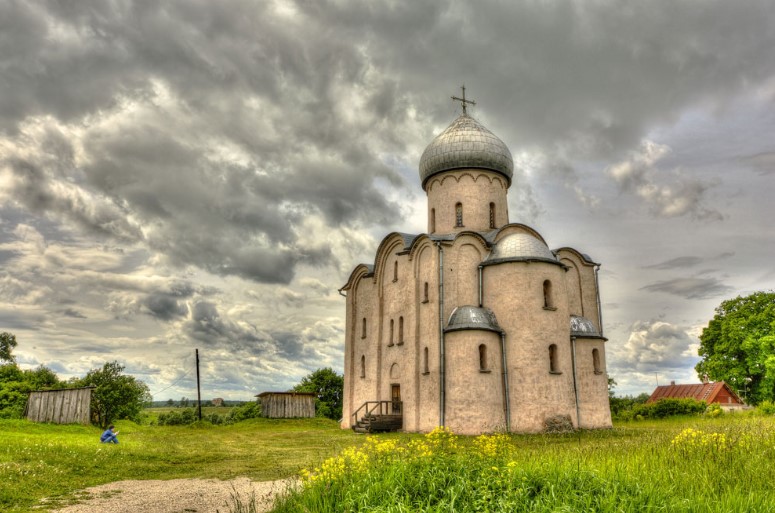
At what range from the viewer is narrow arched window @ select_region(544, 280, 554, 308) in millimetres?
21938

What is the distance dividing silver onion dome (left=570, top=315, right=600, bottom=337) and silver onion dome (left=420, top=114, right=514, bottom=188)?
8120 millimetres

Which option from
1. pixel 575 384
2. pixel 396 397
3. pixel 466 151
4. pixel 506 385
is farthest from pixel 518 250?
pixel 396 397

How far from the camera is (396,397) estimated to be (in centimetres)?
2414

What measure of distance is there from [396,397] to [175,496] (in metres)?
15.3

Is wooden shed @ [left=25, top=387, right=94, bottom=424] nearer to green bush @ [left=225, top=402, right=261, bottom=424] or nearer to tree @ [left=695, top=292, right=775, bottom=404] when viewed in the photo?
green bush @ [left=225, top=402, right=261, bottom=424]

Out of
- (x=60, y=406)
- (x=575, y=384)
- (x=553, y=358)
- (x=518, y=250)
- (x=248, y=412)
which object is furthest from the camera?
(x=248, y=412)

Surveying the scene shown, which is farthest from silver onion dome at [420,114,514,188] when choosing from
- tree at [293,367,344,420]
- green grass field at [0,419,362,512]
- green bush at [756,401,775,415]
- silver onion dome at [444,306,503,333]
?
tree at [293,367,344,420]

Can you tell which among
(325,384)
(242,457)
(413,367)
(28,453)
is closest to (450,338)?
(413,367)

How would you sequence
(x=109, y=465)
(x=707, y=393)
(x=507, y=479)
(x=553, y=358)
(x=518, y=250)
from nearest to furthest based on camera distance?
(x=507, y=479) → (x=109, y=465) → (x=553, y=358) → (x=518, y=250) → (x=707, y=393)

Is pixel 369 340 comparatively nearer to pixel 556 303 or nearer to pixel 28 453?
pixel 556 303

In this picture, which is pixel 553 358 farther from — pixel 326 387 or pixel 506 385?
pixel 326 387

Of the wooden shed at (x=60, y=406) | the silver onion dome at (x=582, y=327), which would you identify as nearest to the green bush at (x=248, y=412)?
the wooden shed at (x=60, y=406)

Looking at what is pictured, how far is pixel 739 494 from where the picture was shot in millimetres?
6512

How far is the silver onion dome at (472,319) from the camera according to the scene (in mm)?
21234
